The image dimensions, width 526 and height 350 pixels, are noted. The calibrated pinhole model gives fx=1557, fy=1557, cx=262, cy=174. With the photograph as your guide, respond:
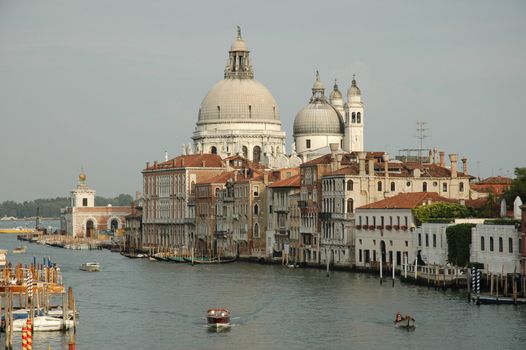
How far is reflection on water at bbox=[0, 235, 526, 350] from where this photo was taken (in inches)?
1583

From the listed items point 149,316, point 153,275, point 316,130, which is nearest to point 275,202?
point 153,275

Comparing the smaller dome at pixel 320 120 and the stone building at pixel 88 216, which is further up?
the smaller dome at pixel 320 120

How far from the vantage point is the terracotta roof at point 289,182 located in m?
76.0

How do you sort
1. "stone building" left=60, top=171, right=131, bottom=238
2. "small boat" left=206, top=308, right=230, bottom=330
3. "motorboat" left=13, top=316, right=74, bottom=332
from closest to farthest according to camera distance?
1. "motorboat" left=13, top=316, right=74, bottom=332
2. "small boat" left=206, top=308, right=230, bottom=330
3. "stone building" left=60, top=171, right=131, bottom=238

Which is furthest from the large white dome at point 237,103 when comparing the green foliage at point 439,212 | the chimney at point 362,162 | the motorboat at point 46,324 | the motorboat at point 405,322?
the motorboat at point 46,324

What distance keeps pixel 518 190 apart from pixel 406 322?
17.1 m

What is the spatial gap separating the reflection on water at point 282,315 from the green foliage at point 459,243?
1.82 m

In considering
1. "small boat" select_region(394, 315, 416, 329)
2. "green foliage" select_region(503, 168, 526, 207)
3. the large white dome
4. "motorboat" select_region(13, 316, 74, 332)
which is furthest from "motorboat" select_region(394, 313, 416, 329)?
the large white dome

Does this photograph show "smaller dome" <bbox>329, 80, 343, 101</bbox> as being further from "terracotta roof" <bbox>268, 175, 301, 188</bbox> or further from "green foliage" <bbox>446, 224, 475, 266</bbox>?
"green foliage" <bbox>446, 224, 475, 266</bbox>

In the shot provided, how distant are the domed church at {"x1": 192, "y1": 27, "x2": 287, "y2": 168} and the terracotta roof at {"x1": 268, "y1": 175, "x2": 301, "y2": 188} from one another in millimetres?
26766

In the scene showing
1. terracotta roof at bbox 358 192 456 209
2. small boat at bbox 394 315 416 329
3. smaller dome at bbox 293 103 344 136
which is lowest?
small boat at bbox 394 315 416 329

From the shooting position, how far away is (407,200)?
63.1 m

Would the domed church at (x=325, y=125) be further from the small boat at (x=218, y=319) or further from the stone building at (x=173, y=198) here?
the small boat at (x=218, y=319)

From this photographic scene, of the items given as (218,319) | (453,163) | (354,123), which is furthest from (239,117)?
(218,319)
